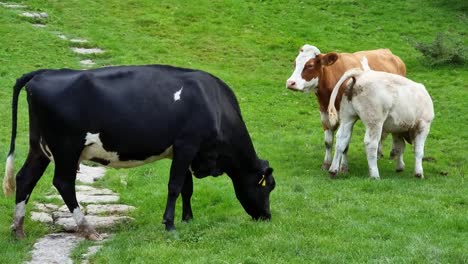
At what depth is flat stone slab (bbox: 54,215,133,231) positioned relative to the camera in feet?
35.0

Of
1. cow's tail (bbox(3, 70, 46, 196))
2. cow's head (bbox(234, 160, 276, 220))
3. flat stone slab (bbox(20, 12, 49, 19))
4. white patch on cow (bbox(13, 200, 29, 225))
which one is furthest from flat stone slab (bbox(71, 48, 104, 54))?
cow's head (bbox(234, 160, 276, 220))

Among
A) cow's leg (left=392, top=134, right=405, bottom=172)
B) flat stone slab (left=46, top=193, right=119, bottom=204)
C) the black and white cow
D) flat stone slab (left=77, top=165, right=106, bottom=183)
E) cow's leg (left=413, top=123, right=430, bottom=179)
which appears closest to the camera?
the black and white cow

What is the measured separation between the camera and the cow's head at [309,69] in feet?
51.0

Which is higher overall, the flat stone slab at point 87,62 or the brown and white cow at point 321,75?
the brown and white cow at point 321,75

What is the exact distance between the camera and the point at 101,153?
9.87m

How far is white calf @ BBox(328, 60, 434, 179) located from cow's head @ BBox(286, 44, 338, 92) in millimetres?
1357

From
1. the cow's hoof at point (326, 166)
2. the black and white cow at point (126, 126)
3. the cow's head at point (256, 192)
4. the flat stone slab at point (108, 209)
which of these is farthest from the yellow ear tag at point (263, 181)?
the cow's hoof at point (326, 166)

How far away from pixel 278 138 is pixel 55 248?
996 cm

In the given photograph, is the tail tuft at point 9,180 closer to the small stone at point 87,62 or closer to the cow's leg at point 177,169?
the cow's leg at point 177,169

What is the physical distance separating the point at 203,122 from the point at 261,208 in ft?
5.32

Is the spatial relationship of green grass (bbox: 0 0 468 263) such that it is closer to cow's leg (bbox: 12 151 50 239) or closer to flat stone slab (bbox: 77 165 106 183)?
flat stone slab (bbox: 77 165 106 183)

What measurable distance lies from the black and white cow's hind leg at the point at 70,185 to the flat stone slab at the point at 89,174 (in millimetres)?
3420

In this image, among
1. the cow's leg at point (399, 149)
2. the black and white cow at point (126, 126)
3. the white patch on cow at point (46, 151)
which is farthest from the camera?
the cow's leg at point (399, 149)

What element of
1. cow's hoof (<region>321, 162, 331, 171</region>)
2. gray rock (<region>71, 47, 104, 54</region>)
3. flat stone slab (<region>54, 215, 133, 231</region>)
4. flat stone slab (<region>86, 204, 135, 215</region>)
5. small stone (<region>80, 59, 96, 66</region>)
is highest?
flat stone slab (<region>54, 215, 133, 231</region>)
